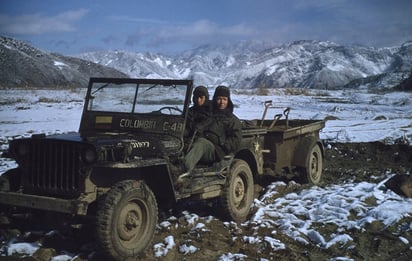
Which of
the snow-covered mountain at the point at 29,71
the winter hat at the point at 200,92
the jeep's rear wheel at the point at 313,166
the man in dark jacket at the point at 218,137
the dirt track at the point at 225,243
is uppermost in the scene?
the snow-covered mountain at the point at 29,71

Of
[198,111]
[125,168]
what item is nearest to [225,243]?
[125,168]

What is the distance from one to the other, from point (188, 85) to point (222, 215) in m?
1.84

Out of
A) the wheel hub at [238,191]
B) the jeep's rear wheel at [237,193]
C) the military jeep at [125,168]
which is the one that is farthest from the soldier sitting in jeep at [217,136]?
the wheel hub at [238,191]

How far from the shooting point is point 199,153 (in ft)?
19.7

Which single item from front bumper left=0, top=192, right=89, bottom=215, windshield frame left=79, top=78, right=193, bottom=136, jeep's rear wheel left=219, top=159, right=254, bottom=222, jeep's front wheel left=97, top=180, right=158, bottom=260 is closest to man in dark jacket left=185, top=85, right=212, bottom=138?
windshield frame left=79, top=78, right=193, bottom=136

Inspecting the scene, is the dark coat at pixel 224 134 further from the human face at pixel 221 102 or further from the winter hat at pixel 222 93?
the winter hat at pixel 222 93

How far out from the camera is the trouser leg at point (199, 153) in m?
5.76

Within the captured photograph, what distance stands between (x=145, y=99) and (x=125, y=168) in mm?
1363

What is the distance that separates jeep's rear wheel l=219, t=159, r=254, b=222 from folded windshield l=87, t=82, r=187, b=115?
3.95 feet

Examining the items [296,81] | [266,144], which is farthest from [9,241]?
[296,81]

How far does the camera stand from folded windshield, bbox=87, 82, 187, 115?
20.2 ft

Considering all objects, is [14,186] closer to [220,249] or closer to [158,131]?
[158,131]

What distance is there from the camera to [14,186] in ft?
16.9

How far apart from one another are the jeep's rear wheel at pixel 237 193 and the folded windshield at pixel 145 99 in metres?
1.20
